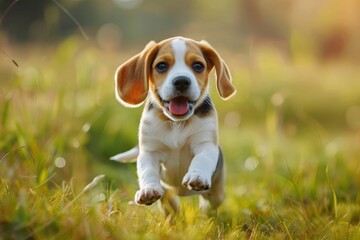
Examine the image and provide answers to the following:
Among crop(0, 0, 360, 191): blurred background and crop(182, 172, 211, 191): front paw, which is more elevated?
crop(182, 172, 211, 191): front paw

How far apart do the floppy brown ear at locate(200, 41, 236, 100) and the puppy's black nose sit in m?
0.49

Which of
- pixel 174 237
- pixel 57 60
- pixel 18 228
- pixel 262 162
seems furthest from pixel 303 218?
pixel 57 60

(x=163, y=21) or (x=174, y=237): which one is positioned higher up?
(x=174, y=237)

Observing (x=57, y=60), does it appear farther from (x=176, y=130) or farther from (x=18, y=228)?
(x=18, y=228)

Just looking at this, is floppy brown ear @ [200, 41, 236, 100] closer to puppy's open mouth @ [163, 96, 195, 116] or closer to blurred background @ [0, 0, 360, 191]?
puppy's open mouth @ [163, 96, 195, 116]

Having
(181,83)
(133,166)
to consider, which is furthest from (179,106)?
(133,166)

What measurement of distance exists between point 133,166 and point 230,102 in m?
4.37

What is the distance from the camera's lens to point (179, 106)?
12.6 feet

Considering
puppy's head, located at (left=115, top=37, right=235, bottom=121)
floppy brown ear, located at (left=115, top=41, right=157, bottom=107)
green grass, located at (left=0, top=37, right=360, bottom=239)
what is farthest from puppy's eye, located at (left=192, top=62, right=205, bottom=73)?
green grass, located at (left=0, top=37, right=360, bottom=239)

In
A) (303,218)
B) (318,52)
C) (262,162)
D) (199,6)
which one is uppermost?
(303,218)

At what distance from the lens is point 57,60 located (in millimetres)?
6105

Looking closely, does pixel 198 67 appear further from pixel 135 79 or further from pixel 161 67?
pixel 135 79

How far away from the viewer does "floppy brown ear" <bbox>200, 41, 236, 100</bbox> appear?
4.17 metres

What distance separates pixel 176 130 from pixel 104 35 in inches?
136
